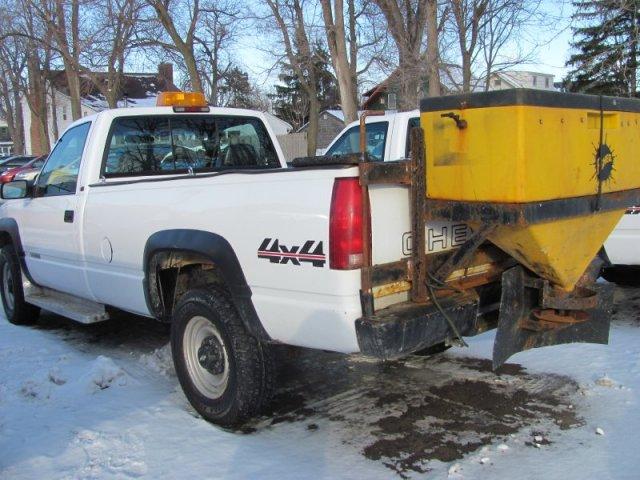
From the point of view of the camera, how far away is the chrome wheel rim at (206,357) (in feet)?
13.2

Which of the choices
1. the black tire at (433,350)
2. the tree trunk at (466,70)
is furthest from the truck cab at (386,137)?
the tree trunk at (466,70)

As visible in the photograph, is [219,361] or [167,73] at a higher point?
[167,73]

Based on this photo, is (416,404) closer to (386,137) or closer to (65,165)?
(65,165)

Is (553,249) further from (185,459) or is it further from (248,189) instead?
(185,459)

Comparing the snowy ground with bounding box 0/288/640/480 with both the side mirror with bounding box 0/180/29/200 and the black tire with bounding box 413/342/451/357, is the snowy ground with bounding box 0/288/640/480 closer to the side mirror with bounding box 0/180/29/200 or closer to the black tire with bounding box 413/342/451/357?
the black tire with bounding box 413/342/451/357

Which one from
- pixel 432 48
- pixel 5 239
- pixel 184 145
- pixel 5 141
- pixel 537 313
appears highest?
pixel 5 141

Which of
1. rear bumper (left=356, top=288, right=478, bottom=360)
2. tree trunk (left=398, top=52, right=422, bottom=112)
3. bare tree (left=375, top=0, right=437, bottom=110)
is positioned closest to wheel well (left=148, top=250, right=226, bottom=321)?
rear bumper (left=356, top=288, right=478, bottom=360)

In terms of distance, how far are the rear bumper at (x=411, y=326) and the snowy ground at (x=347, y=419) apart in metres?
0.68

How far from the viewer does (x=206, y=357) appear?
4.08 meters

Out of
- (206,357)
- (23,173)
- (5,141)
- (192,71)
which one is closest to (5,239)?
(206,357)

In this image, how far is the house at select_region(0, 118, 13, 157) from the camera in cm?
8526

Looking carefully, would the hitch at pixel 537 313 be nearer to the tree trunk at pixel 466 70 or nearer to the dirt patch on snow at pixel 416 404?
the dirt patch on snow at pixel 416 404

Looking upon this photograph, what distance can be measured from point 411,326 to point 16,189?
4.49 m

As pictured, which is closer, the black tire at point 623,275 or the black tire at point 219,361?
the black tire at point 219,361
